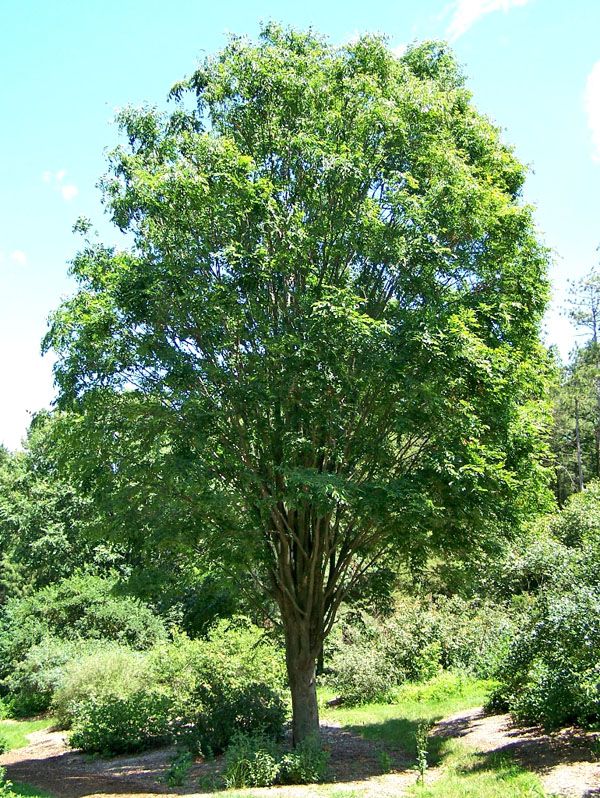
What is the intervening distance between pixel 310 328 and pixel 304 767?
650 centimetres

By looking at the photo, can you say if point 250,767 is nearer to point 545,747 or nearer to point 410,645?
point 545,747

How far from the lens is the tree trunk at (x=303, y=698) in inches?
438

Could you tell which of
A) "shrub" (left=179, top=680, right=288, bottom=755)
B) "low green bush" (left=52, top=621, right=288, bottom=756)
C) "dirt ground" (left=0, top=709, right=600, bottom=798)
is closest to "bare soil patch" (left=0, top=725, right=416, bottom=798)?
"dirt ground" (left=0, top=709, right=600, bottom=798)

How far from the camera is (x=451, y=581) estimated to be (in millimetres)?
12477

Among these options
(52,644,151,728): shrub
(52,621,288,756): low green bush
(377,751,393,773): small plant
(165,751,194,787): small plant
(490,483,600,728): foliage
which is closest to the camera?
(490,483,600,728): foliage

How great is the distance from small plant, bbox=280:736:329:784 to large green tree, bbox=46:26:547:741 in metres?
1.10

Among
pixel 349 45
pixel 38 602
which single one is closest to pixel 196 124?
pixel 349 45

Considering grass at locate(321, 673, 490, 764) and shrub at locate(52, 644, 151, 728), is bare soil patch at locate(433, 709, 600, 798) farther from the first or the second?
shrub at locate(52, 644, 151, 728)

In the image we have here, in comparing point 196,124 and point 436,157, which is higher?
point 196,124

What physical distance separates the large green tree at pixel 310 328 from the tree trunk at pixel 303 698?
4cm

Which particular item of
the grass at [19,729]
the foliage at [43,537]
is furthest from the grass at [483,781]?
the foliage at [43,537]

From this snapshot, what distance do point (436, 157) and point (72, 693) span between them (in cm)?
1673

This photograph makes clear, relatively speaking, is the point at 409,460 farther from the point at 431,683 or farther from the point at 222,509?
the point at 431,683

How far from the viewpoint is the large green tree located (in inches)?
383
